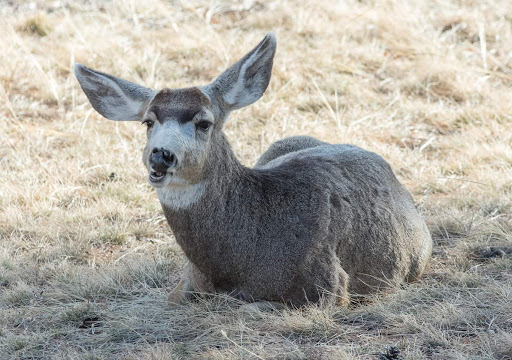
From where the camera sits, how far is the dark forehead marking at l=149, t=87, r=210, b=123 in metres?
4.92

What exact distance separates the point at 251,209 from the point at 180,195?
0.46m

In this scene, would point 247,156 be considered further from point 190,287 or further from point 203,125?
point 203,125

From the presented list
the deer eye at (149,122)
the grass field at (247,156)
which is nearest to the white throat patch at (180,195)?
the deer eye at (149,122)

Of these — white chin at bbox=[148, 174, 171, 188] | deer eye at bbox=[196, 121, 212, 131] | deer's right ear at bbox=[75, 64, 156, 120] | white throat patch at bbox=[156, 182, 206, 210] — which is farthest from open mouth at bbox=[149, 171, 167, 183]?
deer's right ear at bbox=[75, 64, 156, 120]

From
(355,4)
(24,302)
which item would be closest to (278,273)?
(24,302)

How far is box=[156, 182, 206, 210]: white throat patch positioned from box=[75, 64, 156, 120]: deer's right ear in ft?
2.16

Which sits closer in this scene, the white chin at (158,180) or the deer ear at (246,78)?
the white chin at (158,180)

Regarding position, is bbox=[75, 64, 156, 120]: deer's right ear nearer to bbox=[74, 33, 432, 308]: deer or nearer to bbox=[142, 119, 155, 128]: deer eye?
bbox=[74, 33, 432, 308]: deer

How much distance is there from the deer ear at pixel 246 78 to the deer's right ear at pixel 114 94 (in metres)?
0.44

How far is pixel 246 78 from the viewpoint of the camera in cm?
548

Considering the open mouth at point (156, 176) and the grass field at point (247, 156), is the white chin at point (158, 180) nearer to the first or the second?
the open mouth at point (156, 176)

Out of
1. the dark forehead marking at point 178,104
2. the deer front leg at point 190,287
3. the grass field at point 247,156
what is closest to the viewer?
the grass field at point 247,156

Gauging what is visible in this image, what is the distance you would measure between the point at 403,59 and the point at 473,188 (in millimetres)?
3644

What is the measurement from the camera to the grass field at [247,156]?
4.82 metres
